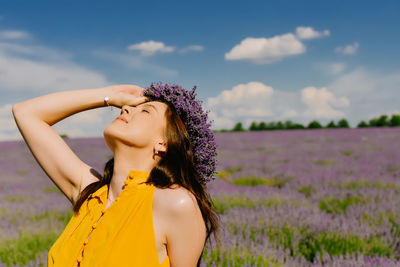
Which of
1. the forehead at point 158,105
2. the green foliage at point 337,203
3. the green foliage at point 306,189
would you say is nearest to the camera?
the forehead at point 158,105

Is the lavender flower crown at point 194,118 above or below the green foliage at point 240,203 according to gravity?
above

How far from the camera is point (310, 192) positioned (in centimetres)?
645

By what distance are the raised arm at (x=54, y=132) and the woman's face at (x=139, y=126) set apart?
0.40 meters

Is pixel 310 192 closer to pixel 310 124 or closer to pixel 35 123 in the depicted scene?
pixel 35 123

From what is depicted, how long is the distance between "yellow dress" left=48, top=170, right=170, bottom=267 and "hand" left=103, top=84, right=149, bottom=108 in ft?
1.65

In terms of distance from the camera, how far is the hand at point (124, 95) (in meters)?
2.25

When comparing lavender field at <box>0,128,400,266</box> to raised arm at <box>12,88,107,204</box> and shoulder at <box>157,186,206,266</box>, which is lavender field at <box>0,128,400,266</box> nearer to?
shoulder at <box>157,186,206,266</box>

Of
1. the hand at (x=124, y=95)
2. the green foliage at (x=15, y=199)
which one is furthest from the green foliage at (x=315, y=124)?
the hand at (x=124, y=95)

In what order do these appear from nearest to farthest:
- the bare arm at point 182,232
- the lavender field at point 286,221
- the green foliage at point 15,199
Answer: the bare arm at point 182,232 → the lavender field at point 286,221 → the green foliage at point 15,199

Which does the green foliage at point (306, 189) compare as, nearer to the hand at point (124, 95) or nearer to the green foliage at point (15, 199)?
the hand at point (124, 95)

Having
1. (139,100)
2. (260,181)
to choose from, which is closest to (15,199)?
(260,181)

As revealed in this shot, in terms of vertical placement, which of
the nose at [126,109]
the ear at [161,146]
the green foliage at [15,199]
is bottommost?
the green foliage at [15,199]

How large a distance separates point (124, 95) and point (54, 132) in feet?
1.79

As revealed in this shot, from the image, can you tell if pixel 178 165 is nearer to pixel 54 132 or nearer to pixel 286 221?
pixel 54 132
